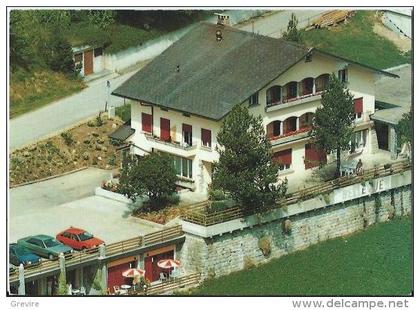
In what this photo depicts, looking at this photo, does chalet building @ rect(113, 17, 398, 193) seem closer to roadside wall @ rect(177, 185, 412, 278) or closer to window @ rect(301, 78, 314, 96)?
window @ rect(301, 78, 314, 96)

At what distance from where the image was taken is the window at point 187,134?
7444 centimetres

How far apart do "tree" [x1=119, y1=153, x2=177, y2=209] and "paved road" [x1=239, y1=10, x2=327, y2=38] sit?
16.4m

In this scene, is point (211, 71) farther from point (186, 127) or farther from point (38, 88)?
point (38, 88)

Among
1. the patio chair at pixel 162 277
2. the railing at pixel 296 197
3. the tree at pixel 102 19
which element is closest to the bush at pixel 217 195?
the railing at pixel 296 197

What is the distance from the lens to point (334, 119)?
75000 millimetres

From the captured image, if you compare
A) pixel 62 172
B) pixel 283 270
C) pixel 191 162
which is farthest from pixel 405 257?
pixel 62 172

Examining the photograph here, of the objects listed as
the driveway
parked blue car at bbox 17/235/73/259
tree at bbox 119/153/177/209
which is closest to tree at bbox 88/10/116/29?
the driveway

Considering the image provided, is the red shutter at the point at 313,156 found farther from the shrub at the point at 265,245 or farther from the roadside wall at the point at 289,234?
the shrub at the point at 265,245

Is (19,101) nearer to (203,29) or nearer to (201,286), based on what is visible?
(203,29)

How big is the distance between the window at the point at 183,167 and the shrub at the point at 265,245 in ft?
14.7

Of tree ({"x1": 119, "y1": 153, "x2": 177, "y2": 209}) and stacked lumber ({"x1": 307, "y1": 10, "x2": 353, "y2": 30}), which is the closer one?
tree ({"x1": 119, "y1": 153, "x2": 177, "y2": 209})

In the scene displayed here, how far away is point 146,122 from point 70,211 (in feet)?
19.1

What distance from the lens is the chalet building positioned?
2889 inches

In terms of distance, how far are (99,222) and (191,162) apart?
5.08m
